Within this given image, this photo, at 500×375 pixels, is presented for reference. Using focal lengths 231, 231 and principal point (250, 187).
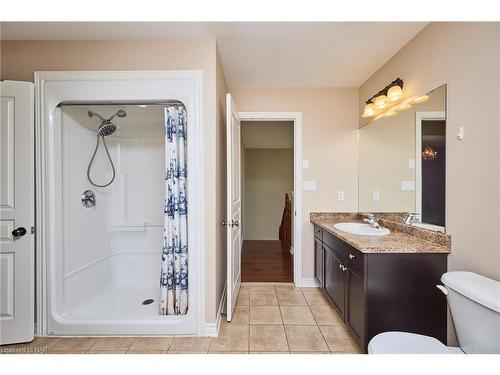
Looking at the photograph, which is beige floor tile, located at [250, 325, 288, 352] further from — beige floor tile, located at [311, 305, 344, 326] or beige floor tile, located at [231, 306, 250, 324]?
beige floor tile, located at [311, 305, 344, 326]

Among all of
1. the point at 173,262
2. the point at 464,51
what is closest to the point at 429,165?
the point at 464,51

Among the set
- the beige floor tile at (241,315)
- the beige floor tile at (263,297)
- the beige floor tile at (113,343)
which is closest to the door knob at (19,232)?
the beige floor tile at (113,343)

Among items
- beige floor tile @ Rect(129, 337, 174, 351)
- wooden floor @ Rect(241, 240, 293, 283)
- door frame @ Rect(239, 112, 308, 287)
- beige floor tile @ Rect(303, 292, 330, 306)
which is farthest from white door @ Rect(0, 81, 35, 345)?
beige floor tile @ Rect(303, 292, 330, 306)

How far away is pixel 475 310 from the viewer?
109 cm

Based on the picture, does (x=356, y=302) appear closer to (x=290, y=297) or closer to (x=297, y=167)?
(x=290, y=297)

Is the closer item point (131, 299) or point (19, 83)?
point (19, 83)

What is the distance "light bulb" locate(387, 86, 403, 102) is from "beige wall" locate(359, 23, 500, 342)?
0.30 meters

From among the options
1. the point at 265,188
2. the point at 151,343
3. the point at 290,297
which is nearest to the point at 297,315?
the point at 290,297

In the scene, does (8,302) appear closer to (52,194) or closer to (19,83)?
(52,194)

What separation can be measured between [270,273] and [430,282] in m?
2.08

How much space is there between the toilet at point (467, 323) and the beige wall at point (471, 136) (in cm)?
26

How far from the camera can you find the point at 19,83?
1.76 meters

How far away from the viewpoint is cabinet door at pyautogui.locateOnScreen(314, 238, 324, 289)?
2565mm

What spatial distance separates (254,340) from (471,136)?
2.08 meters
